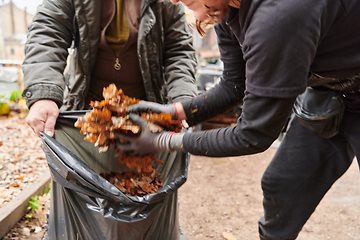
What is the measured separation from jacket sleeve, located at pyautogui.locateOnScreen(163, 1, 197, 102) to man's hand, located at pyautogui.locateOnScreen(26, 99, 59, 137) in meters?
0.63

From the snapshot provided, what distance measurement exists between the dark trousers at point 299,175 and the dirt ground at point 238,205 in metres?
0.69

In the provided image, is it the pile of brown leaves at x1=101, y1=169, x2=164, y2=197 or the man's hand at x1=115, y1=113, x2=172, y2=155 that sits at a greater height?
the man's hand at x1=115, y1=113, x2=172, y2=155

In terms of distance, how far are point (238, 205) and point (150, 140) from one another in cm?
160

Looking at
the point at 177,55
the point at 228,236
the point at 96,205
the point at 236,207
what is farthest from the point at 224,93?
the point at 236,207

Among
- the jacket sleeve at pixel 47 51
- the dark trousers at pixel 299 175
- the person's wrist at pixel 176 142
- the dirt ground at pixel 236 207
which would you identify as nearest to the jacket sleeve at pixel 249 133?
the person's wrist at pixel 176 142

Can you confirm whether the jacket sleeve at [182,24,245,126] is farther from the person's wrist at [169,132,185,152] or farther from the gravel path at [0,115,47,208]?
the gravel path at [0,115,47,208]

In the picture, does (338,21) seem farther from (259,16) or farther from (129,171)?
(129,171)

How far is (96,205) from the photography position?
3.62 ft

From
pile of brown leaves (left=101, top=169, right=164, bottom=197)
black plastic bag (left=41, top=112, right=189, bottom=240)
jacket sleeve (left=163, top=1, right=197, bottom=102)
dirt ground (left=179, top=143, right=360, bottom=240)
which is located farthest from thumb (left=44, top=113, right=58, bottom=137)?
dirt ground (left=179, top=143, right=360, bottom=240)

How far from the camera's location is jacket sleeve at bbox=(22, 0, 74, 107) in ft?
4.18

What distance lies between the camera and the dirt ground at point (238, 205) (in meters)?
1.97

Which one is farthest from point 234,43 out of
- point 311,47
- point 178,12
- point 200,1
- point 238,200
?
point 238,200

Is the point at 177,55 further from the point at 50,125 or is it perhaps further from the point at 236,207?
the point at 236,207

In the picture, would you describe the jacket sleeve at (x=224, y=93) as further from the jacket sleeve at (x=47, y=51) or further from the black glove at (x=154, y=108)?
the jacket sleeve at (x=47, y=51)
